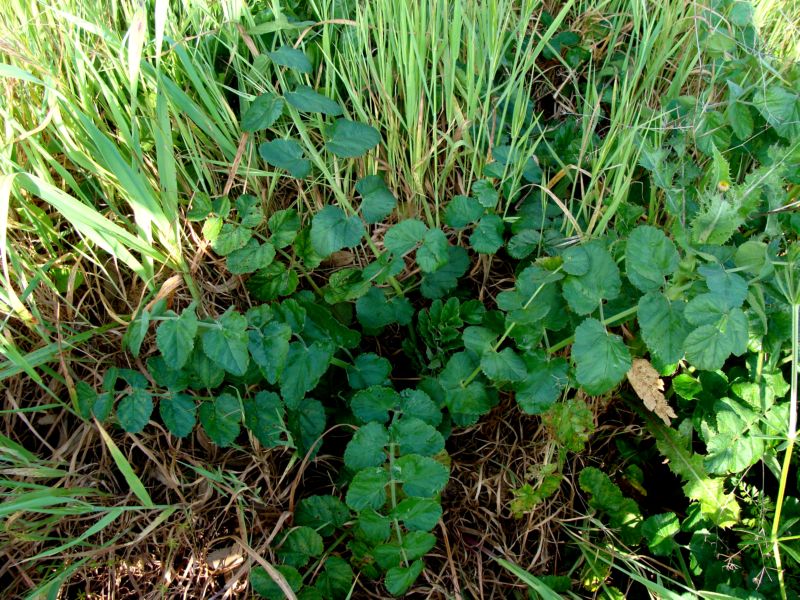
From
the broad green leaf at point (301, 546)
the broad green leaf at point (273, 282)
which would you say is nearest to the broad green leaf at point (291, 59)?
the broad green leaf at point (273, 282)

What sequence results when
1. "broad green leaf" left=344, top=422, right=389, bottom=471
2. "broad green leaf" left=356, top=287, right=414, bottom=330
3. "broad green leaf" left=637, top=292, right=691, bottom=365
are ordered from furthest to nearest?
"broad green leaf" left=356, top=287, right=414, bottom=330 → "broad green leaf" left=344, top=422, right=389, bottom=471 → "broad green leaf" left=637, top=292, right=691, bottom=365

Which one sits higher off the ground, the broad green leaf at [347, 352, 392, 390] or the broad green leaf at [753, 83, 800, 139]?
the broad green leaf at [753, 83, 800, 139]

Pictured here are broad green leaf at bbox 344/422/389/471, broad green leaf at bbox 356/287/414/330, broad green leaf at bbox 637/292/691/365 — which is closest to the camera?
broad green leaf at bbox 637/292/691/365

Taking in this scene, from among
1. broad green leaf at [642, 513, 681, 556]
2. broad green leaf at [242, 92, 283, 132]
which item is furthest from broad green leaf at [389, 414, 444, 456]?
broad green leaf at [242, 92, 283, 132]

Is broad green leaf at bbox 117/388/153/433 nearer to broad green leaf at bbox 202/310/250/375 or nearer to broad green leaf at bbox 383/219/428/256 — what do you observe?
broad green leaf at bbox 202/310/250/375

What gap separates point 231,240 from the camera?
114 cm

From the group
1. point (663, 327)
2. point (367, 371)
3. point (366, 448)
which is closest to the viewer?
point (663, 327)

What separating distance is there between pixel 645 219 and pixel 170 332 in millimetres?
884

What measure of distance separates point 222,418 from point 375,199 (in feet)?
1.48

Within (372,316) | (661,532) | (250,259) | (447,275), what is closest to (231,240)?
(250,259)

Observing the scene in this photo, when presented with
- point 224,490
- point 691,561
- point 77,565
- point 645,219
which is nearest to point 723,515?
point 691,561

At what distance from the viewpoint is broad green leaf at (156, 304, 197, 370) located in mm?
1020

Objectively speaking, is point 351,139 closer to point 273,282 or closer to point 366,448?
point 273,282

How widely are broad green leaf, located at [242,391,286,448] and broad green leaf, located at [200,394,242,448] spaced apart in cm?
2
